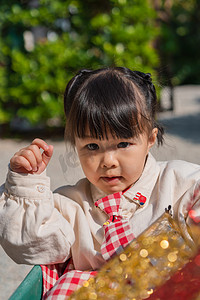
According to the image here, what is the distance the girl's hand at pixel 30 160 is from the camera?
1108 millimetres

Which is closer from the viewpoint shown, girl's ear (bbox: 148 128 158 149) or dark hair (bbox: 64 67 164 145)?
dark hair (bbox: 64 67 164 145)

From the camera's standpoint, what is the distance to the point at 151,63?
13.1 feet

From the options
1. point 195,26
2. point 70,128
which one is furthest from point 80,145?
point 195,26

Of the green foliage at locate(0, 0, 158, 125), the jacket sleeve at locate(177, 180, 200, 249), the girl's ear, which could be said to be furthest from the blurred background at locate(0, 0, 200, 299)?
the jacket sleeve at locate(177, 180, 200, 249)

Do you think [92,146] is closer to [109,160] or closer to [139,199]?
[109,160]

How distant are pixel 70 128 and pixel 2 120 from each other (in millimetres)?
2976

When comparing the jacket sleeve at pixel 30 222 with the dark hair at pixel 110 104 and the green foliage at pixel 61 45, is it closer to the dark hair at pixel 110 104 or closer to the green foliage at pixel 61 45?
the dark hair at pixel 110 104

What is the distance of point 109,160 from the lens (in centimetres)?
113

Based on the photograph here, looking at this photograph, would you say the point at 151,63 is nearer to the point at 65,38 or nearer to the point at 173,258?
the point at 65,38

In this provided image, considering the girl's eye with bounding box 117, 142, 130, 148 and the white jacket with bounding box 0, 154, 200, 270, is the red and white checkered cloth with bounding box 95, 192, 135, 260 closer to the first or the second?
the white jacket with bounding box 0, 154, 200, 270

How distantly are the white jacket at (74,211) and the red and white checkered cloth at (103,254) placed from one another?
3 cm

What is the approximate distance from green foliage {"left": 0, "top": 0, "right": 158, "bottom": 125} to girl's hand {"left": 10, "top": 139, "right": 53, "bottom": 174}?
8.54ft

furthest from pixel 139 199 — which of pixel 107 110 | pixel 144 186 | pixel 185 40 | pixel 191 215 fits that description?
pixel 185 40

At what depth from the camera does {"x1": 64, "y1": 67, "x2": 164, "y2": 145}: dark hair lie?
1145 mm
